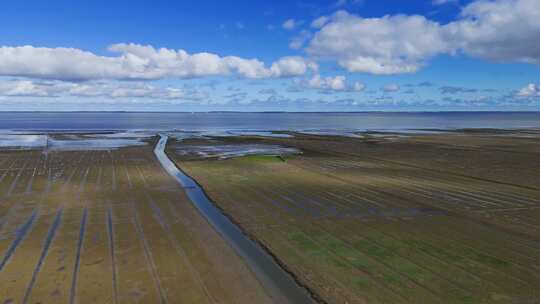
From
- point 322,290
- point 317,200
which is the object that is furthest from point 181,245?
point 317,200

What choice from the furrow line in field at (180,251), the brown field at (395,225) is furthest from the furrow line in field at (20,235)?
the brown field at (395,225)

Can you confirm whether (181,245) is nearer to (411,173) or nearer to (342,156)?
(411,173)

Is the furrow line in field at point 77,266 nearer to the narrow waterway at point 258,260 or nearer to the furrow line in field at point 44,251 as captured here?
the furrow line in field at point 44,251

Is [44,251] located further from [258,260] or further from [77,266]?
[258,260]

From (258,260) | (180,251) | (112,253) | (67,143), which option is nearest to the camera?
(258,260)

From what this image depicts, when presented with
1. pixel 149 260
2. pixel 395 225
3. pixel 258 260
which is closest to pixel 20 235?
pixel 149 260

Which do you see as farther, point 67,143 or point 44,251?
point 67,143
